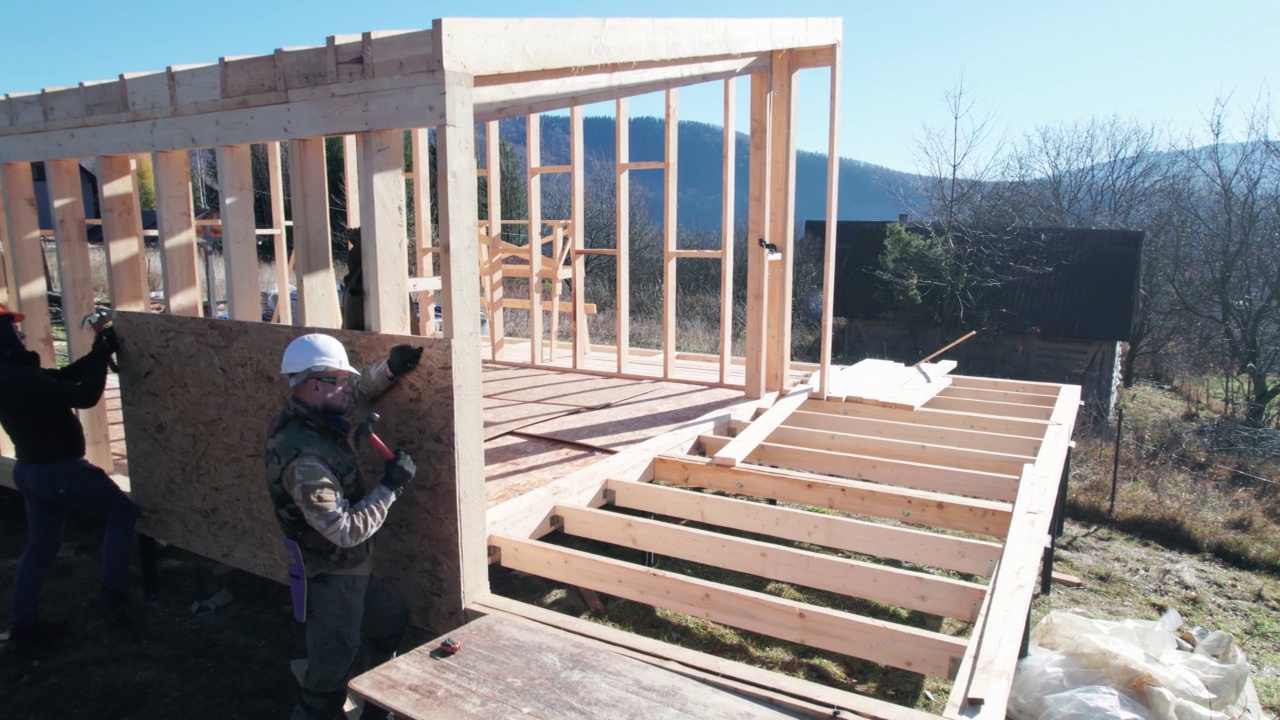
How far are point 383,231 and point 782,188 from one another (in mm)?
3709

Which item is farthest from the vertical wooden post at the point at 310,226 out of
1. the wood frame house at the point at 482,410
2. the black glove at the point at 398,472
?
the black glove at the point at 398,472

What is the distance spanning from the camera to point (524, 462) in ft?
15.7

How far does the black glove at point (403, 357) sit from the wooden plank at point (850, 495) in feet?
7.67

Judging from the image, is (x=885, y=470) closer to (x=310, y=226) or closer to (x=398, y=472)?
(x=398, y=472)

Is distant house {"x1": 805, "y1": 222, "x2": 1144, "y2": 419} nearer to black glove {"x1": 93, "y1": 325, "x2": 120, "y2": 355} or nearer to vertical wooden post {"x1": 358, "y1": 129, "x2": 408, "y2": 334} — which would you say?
vertical wooden post {"x1": 358, "y1": 129, "x2": 408, "y2": 334}

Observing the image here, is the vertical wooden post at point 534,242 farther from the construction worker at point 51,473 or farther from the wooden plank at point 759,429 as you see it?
the construction worker at point 51,473

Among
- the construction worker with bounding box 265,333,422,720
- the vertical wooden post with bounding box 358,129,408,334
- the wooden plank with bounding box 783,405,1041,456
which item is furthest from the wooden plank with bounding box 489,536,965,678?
the wooden plank with bounding box 783,405,1041,456

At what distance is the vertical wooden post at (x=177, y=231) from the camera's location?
3834mm

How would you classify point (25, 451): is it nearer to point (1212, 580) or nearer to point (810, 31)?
point (810, 31)

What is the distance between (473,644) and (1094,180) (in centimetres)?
2987

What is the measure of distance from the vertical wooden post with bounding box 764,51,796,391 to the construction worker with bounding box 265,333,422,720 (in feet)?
12.3

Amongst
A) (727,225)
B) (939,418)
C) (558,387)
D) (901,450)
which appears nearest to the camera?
(901,450)

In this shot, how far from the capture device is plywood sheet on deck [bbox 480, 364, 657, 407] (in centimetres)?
659

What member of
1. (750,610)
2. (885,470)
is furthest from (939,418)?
(750,610)
